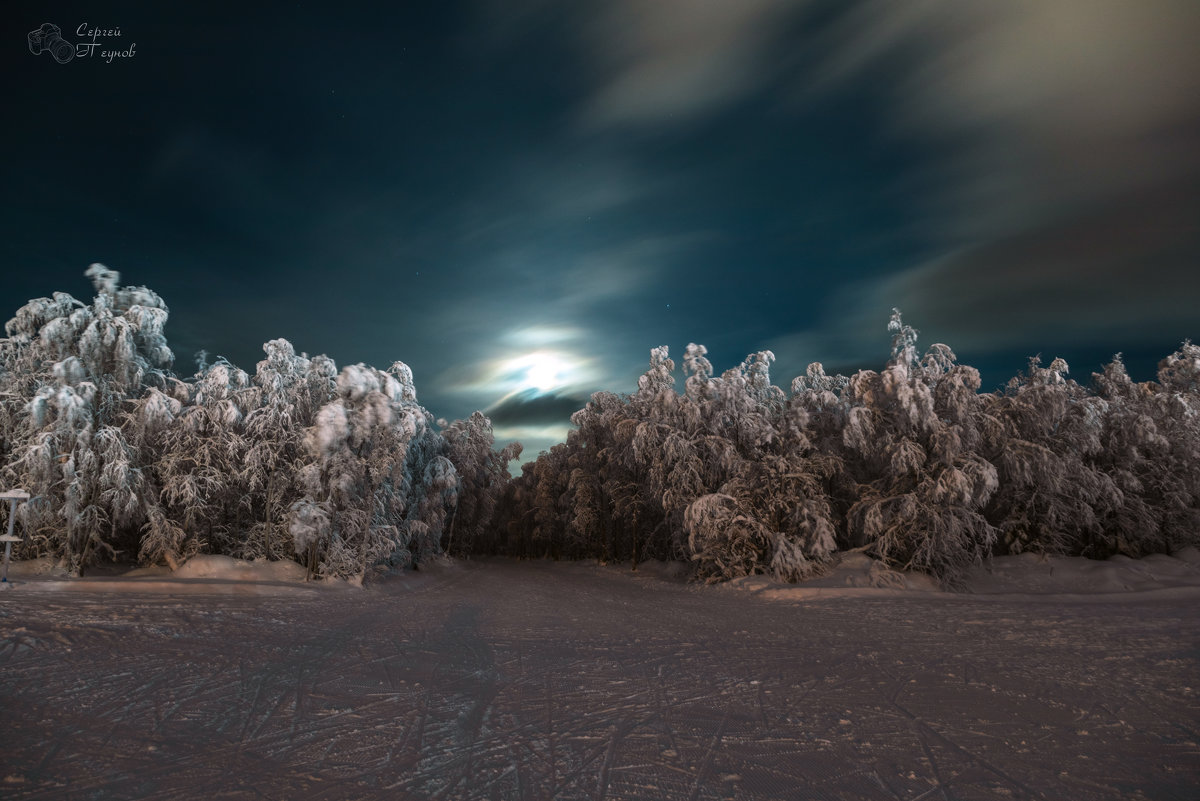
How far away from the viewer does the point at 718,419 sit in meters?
23.6

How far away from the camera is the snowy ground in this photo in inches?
174

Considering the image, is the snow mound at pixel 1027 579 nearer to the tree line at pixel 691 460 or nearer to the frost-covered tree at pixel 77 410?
the tree line at pixel 691 460

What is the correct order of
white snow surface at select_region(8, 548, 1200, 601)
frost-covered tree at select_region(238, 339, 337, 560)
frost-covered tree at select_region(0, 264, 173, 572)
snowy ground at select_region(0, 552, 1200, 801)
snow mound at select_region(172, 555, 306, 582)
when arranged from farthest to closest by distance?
1. frost-covered tree at select_region(238, 339, 337, 560)
2. snow mound at select_region(172, 555, 306, 582)
3. frost-covered tree at select_region(0, 264, 173, 572)
4. white snow surface at select_region(8, 548, 1200, 601)
5. snowy ground at select_region(0, 552, 1200, 801)

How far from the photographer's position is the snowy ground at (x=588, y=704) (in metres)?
4.43

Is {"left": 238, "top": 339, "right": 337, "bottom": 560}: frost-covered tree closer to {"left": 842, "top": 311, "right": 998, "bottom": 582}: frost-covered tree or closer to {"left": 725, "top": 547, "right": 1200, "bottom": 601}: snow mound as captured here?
{"left": 725, "top": 547, "right": 1200, "bottom": 601}: snow mound

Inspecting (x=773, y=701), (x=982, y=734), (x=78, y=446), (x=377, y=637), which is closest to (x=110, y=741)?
(x=377, y=637)

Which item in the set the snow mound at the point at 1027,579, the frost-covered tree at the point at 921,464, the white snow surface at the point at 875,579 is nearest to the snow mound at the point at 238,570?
the white snow surface at the point at 875,579

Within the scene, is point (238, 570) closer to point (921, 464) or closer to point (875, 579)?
point (875, 579)

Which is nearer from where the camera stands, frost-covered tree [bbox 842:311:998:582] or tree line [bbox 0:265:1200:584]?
→ frost-covered tree [bbox 842:311:998:582]

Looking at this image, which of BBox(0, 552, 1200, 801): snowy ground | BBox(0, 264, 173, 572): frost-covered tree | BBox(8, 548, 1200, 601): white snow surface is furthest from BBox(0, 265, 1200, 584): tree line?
BBox(0, 552, 1200, 801): snowy ground

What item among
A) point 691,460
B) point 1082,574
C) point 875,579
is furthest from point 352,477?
point 1082,574

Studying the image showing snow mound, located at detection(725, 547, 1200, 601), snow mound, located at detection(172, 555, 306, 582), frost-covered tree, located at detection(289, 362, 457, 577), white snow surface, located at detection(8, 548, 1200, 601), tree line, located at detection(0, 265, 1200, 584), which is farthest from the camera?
frost-covered tree, located at detection(289, 362, 457, 577)

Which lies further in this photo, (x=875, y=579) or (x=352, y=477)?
(x=352, y=477)

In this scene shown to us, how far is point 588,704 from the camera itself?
6371mm
